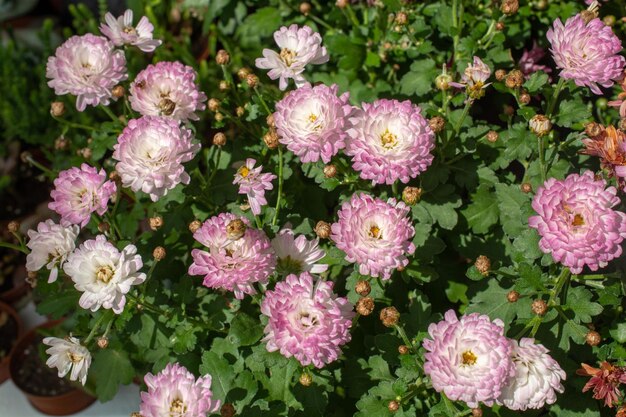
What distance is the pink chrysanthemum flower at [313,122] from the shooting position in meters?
1.23

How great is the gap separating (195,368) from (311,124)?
57 centimetres

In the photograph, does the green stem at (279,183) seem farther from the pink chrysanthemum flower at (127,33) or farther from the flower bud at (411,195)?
the pink chrysanthemum flower at (127,33)

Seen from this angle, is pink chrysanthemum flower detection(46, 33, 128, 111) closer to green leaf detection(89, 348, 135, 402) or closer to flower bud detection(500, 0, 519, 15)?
green leaf detection(89, 348, 135, 402)

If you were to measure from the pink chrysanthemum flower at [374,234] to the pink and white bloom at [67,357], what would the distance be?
1.73 ft

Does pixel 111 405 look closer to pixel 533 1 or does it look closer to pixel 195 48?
pixel 195 48

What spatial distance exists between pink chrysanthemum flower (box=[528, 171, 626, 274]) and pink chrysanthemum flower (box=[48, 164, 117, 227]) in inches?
32.1

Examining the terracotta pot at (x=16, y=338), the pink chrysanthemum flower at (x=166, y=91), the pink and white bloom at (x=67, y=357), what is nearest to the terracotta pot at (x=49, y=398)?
the terracotta pot at (x=16, y=338)

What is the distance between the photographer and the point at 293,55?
139 cm

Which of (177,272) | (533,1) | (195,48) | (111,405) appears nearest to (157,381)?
(177,272)

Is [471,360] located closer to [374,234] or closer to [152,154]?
[374,234]

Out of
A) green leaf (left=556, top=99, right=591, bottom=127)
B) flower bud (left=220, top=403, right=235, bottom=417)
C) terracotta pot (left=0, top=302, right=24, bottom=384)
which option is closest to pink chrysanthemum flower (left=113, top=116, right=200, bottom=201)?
flower bud (left=220, top=403, right=235, bottom=417)

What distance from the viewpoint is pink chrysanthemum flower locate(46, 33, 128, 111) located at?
140 cm

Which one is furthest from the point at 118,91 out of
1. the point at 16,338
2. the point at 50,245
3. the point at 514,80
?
the point at 16,338

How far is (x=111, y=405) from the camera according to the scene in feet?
6.61
